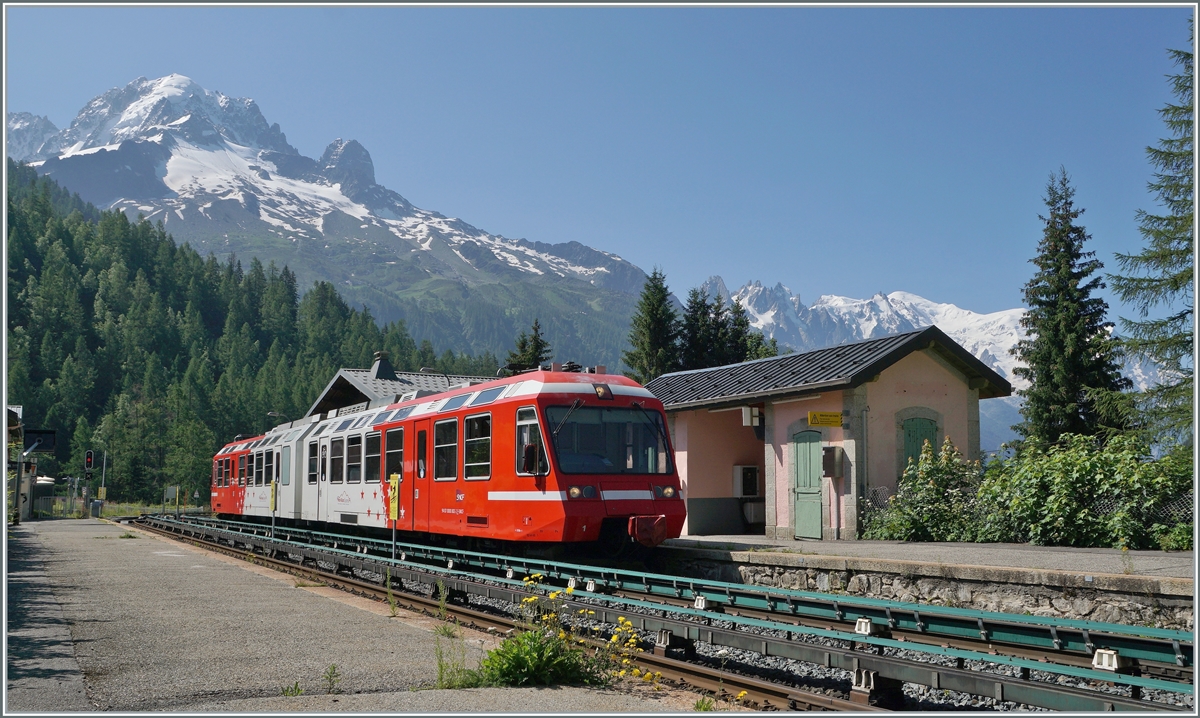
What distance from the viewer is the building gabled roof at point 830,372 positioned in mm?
18188

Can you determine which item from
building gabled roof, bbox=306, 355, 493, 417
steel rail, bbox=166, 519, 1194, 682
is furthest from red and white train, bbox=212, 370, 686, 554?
building gabled roof, bbox=306, 355, 493, 417

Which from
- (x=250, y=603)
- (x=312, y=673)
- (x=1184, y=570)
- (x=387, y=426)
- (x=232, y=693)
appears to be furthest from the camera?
(x=387, y=426)

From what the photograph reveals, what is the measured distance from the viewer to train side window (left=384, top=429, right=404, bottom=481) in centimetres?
1697

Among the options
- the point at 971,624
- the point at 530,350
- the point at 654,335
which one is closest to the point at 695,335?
the point at 654,335

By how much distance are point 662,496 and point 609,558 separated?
4.29 feet

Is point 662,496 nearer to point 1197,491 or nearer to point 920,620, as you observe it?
point 920,620

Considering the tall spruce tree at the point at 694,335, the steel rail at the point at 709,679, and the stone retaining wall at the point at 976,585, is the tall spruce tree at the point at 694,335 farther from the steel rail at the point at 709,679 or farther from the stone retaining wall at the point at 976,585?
the steel rail at the point at 709,679

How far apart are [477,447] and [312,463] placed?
30.7 ft

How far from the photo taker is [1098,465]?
47.0ft

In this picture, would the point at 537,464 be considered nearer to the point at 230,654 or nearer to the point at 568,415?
the point at 568,415

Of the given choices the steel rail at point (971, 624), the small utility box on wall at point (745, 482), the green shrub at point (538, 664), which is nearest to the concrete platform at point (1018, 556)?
the steel rail at point (971, 624)

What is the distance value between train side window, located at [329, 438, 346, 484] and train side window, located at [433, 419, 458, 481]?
500cm

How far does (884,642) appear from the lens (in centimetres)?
736

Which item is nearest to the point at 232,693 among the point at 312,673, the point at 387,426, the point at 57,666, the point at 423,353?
the point at 312,673
